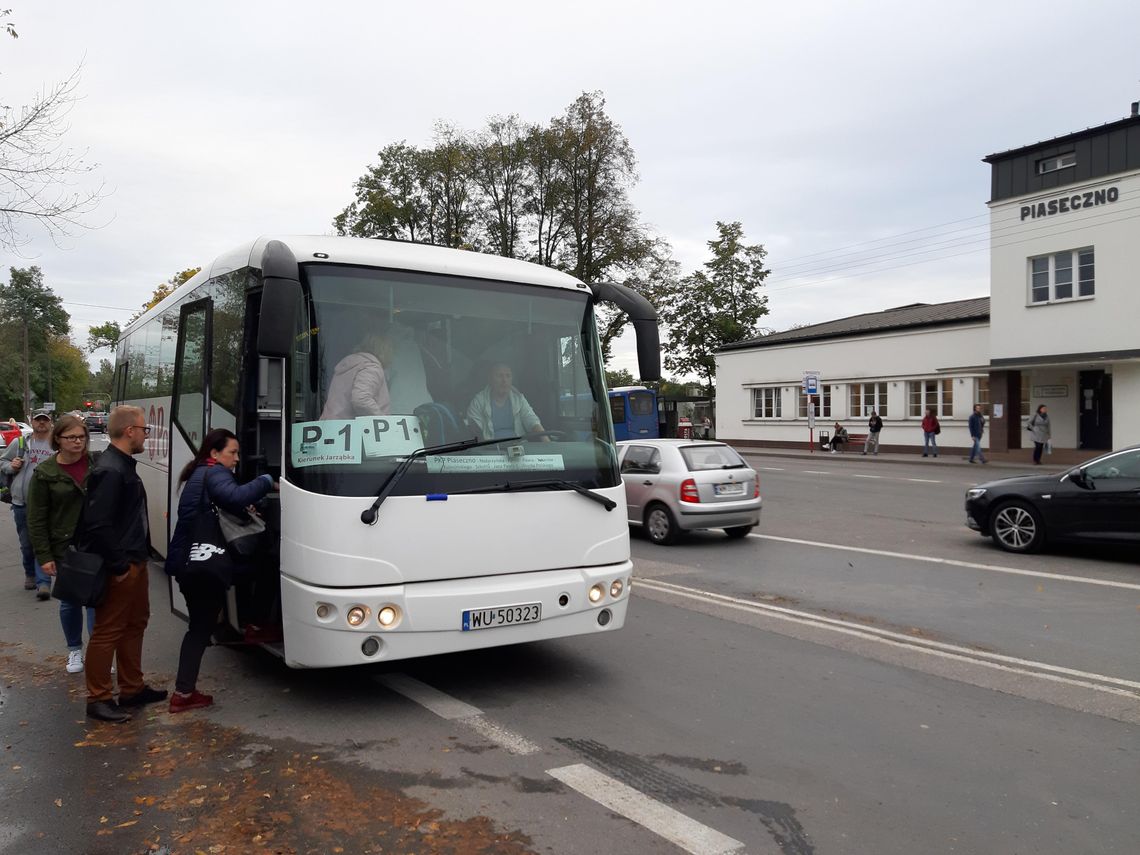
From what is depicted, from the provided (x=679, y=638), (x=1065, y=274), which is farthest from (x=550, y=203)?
(x=679, y=638)

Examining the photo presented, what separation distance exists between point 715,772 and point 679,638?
2919 millimetres

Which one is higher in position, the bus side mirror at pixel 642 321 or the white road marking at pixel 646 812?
the bus side mirror at pixel 642 321

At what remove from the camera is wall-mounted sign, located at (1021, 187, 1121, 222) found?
27.6 m

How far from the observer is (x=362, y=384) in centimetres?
538

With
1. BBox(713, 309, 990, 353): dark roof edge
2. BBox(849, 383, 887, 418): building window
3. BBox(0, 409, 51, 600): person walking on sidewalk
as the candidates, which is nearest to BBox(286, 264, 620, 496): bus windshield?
BBox(0, 409, 51, 600): person walking on sidewalk

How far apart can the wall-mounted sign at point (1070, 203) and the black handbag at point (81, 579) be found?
99.7 ft

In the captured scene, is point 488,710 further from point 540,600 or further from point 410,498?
point 410,498

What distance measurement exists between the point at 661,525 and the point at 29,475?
7935mm

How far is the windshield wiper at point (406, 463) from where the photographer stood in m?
5.03

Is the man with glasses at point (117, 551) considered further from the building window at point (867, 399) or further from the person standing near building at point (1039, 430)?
the building window at point (867, 399)

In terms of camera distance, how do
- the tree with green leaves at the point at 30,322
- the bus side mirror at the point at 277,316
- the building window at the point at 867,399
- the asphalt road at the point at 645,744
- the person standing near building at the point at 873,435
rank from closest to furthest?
the asphalt road at the point at 645,744 → the bus side mirror at the point at 277,316 → the person standing near building at the point at 873,435 → the building window at the point at 867,399 → the tree with green leaves at the point at 30,322

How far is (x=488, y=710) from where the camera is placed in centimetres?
546

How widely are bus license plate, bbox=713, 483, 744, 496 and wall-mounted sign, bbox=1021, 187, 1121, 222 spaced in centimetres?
2154

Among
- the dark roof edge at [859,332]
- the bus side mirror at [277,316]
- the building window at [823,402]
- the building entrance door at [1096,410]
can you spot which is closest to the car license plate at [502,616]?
the bus side mirror at [277,316]
